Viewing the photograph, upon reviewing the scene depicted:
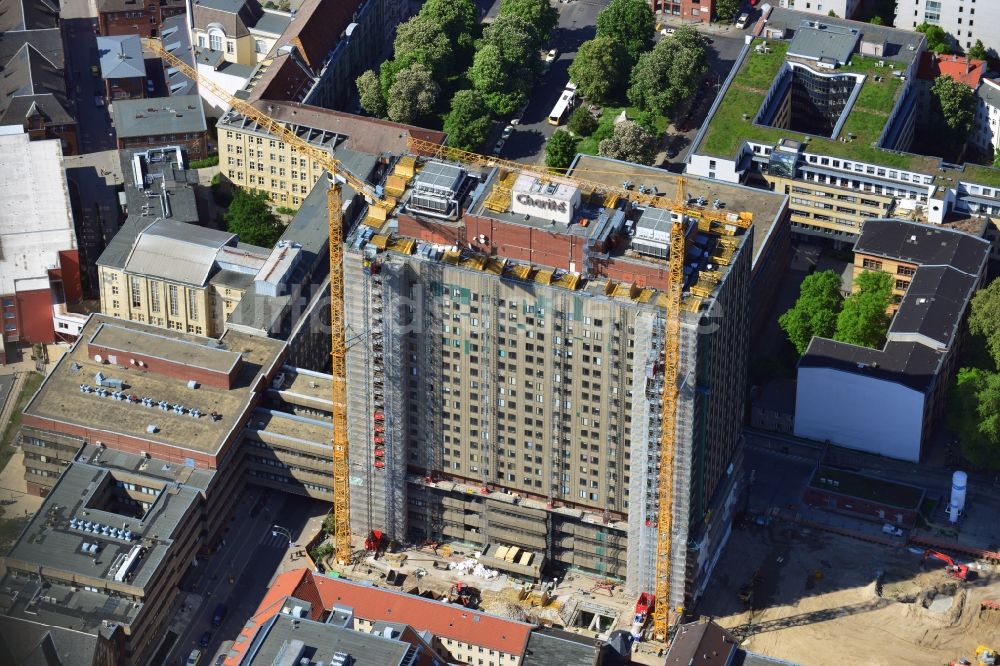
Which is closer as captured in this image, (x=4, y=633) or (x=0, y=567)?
(x=4, y=633)
